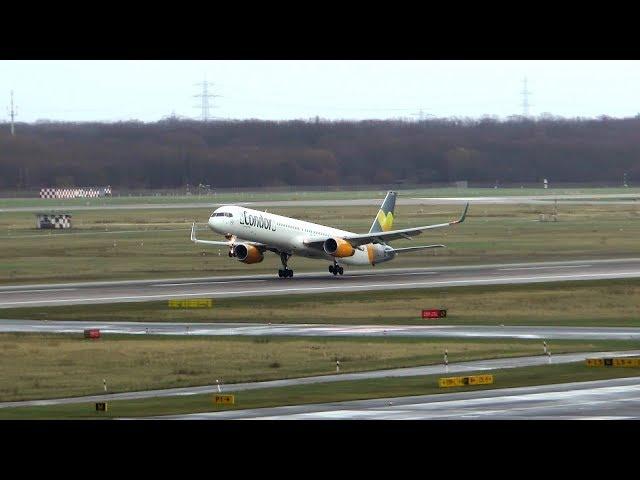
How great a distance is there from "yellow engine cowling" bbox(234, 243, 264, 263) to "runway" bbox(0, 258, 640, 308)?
1.34 meters

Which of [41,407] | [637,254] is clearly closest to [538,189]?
[637,254]

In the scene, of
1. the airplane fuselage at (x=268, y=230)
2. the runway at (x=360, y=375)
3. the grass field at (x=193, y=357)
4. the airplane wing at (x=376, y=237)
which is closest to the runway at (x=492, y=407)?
the runway at (x=360, y=375)

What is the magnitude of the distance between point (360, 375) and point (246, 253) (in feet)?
120

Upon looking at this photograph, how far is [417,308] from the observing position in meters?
55.6

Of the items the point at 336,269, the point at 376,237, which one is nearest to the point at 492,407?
the point at 376,237

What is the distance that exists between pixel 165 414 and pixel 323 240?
44508 mm

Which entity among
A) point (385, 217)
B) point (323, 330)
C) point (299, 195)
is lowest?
point (323, 330)

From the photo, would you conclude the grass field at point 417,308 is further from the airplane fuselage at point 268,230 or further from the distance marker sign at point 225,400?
the distance marker sign at point 225,400

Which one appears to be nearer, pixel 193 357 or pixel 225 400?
pixel 225 400

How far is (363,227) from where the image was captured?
12162 centimetres

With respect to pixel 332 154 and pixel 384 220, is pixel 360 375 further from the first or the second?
pixel 332 154

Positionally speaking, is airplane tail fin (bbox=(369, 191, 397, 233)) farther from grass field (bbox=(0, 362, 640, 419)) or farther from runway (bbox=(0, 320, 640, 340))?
grass field (bbox=(0, 362, 640, 419))

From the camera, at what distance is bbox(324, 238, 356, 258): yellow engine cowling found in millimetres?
70812
